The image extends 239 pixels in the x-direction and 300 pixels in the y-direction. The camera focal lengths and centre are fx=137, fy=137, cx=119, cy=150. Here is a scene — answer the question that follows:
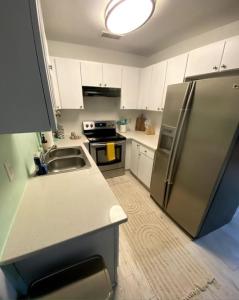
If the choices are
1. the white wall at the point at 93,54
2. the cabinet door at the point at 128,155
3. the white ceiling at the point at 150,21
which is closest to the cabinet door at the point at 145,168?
the cabinet door at the point at 128,155

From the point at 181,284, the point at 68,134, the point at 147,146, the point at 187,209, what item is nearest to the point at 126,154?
the point at 147,146

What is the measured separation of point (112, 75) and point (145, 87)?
702 millimetres

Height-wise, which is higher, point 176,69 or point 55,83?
point 176,69

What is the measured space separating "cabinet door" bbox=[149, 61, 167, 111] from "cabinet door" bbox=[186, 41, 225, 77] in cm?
52

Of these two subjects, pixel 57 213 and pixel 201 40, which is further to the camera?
pixel 201 40

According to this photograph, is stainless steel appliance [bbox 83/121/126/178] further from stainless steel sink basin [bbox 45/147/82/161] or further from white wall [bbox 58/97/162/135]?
stainless steel sink basin [bbox 45/147/82/161]

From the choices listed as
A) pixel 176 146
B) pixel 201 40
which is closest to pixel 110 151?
pixel 176 146

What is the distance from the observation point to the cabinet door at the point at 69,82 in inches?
89.9

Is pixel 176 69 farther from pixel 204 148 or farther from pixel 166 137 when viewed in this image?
pixel 204 148

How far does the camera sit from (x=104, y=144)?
101 inches

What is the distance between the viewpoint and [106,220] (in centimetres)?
86

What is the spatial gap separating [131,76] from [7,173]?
8.92 ft

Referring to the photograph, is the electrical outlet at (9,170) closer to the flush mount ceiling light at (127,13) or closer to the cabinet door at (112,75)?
the flush mount ceiling light at (127,13)

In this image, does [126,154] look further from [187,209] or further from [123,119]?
[187,209]
